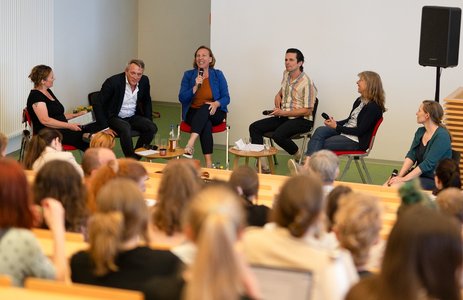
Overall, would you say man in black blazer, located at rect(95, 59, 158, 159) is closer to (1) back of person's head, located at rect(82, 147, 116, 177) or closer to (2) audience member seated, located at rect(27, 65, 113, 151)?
(2) audience member seated, located at rect(27, 65, 113, 151)

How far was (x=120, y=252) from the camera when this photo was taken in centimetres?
331

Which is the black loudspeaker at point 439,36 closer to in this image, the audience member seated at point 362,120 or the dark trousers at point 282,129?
the audience member seated at point 362,120

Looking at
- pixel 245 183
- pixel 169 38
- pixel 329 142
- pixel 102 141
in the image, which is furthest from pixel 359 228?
pixel 169 38

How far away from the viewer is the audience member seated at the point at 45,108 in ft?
27.8

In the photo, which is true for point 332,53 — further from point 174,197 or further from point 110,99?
point 174,197

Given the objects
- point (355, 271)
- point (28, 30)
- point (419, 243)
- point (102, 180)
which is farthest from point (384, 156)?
point (419, 243)

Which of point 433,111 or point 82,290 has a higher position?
point 433,111

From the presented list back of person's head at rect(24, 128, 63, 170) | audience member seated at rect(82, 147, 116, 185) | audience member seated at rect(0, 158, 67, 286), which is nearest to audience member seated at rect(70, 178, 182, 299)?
audience member seated at rect(0, 158, 67, 286)

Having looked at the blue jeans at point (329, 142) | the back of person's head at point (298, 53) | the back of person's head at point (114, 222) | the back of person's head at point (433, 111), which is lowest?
the blue jeans at point (329, 142)

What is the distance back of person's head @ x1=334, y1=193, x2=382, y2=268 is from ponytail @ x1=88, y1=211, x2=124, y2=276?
0.91m

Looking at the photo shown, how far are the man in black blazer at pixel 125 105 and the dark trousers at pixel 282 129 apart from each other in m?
1.10

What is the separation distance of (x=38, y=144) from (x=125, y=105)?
2867 mm

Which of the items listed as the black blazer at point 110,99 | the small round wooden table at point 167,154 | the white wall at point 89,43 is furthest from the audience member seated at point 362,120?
the white wall at point 89,43

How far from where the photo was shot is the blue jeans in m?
8.70
